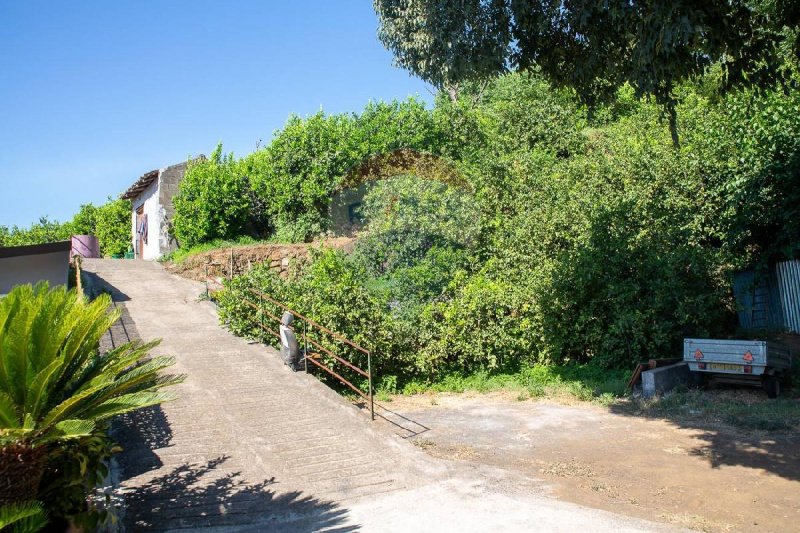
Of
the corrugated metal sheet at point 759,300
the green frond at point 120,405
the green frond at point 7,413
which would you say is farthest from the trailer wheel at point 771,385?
→ the green frond at point 7,413

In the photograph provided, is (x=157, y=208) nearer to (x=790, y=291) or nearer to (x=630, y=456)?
(x=790, y=291)

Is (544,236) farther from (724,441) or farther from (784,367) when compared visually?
(724,441)

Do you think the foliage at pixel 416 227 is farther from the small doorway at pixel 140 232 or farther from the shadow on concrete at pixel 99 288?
the small doorway at pixel 140 232

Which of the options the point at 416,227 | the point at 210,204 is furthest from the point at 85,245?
the point at 416,227

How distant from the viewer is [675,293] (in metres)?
13.5

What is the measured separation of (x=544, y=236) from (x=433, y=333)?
3.93m

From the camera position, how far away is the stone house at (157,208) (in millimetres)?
26172

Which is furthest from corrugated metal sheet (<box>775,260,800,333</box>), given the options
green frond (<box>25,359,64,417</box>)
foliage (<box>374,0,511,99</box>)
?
green frond (<box>25,359,64,417</box>)

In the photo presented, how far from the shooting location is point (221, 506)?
724 cm

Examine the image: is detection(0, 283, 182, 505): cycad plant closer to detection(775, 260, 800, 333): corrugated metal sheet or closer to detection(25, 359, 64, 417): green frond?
detection(25, 359, 64, 417): green frond

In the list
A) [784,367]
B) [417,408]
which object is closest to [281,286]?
[417,408]

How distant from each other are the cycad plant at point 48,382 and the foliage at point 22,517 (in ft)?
0.76

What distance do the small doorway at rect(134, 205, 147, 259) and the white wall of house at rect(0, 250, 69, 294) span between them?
1226cm

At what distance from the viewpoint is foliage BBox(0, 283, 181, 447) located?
502 centimetres
